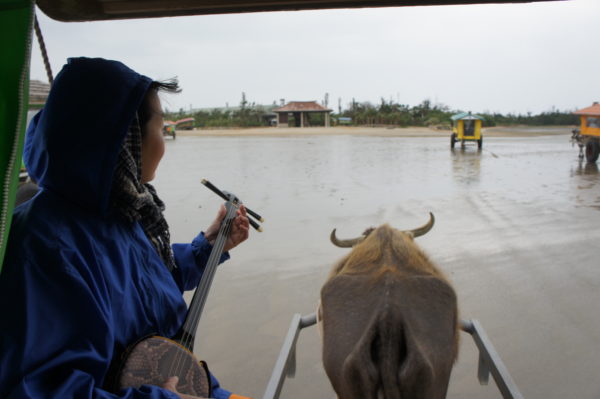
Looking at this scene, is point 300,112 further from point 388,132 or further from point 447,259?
point 447,259

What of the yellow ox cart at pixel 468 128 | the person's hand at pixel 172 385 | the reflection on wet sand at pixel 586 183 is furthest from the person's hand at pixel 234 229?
the yellow ox cart at pixel 468 128

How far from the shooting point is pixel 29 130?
1.41 m

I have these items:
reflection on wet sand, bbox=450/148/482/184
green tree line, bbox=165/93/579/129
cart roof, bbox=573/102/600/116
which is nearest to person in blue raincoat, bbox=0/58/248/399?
reflection on wet sand, bbox=450/148/482/184

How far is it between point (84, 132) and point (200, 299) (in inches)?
28.6

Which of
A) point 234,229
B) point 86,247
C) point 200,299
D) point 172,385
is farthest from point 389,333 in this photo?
point 234,229

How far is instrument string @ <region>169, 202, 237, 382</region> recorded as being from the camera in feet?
4.51

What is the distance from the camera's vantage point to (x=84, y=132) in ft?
3.98

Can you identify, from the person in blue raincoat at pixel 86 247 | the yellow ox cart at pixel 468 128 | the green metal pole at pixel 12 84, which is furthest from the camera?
the yellow ox cart at pixel 468 128

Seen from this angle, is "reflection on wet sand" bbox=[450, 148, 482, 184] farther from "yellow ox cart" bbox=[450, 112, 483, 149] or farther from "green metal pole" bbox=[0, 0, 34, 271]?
"green metal pole" bbox=[0, 0, 34, 271]

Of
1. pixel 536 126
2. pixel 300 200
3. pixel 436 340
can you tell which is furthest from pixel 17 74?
pixel 536 126

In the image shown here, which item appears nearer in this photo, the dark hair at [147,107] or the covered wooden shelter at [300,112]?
the dark hair at [147,107]

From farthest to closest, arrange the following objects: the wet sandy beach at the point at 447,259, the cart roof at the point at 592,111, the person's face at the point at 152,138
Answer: the cart roof at the point at 592,111
the wet sandy beach at the point at 447,259
the person's face at the point at 152,138

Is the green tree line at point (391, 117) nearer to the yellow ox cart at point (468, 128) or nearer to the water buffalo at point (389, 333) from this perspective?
the yellow ox cart at point (468, 128)

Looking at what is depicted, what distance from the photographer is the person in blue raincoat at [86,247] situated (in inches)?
38.9
